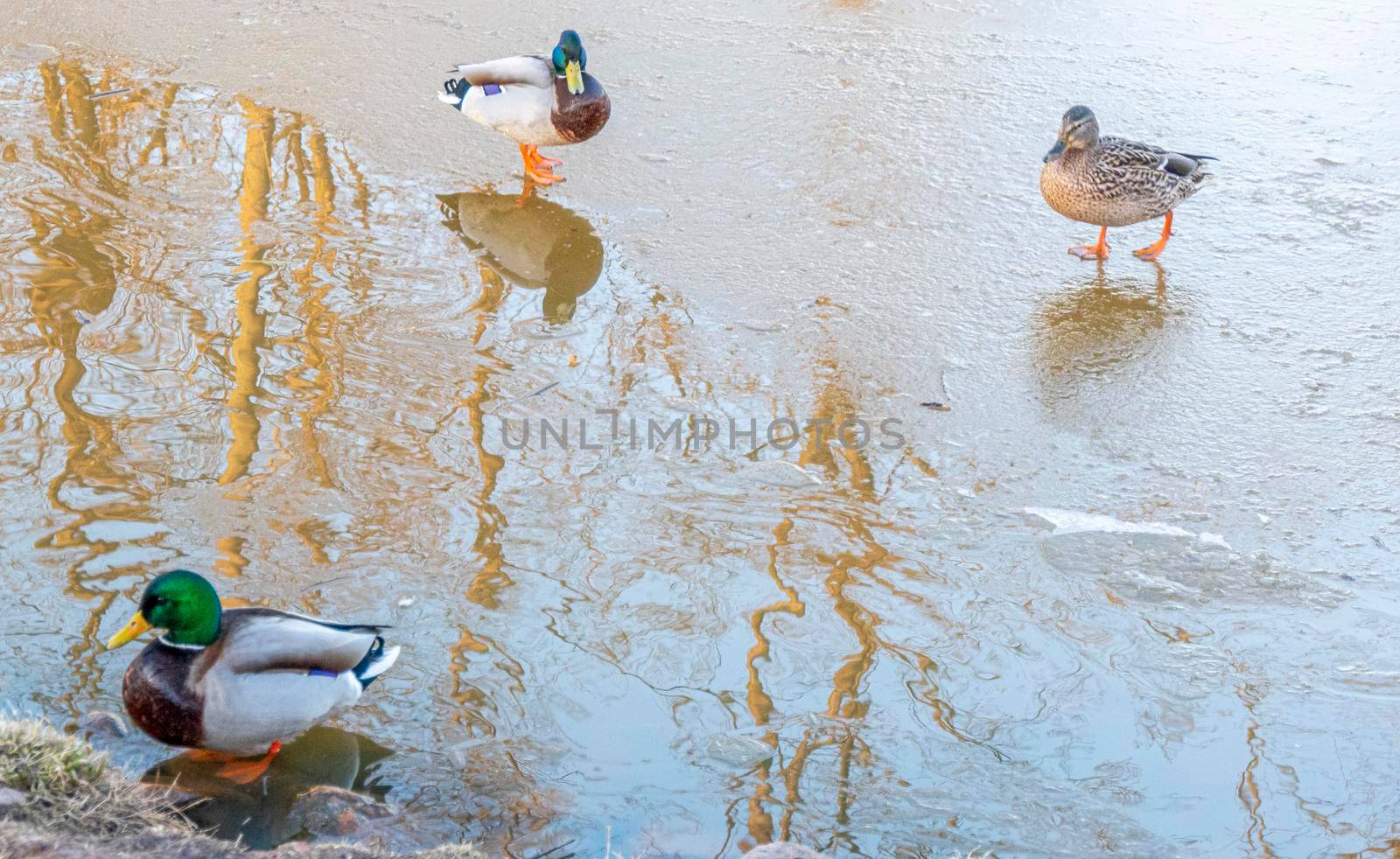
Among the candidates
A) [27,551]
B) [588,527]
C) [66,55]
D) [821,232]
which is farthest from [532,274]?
[66,55]

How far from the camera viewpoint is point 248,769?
2.81 metres

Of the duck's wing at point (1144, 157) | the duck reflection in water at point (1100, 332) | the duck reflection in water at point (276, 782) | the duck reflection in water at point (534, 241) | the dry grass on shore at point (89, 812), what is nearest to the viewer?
the dry grass on shore at point (89, 812)

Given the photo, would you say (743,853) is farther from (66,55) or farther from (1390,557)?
(66,55)

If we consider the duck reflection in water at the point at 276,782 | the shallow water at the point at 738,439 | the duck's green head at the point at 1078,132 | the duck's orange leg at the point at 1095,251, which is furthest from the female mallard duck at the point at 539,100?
the duck reflection in water at the point at 276,782

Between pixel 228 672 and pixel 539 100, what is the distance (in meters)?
3.02

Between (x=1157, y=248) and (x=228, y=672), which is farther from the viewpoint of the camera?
(x=1157, y=248)

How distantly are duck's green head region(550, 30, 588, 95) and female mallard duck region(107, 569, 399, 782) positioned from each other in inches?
116

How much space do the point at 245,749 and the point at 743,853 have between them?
109 cm

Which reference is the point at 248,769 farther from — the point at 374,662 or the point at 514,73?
the point at 514,73

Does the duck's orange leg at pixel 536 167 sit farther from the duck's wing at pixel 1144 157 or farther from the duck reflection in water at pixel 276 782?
the duck reflection in water at pixel 276 782

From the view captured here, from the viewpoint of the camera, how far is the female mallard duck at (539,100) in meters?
5.07

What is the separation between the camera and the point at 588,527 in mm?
3369

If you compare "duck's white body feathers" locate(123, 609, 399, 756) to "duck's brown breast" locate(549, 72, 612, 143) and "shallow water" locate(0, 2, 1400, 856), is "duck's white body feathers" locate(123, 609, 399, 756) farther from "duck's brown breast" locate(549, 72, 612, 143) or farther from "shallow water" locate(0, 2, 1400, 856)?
"duck's brown breast" locate(549, 72, 612, 143)

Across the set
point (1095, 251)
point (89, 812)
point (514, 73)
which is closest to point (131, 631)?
point (89, 812)
